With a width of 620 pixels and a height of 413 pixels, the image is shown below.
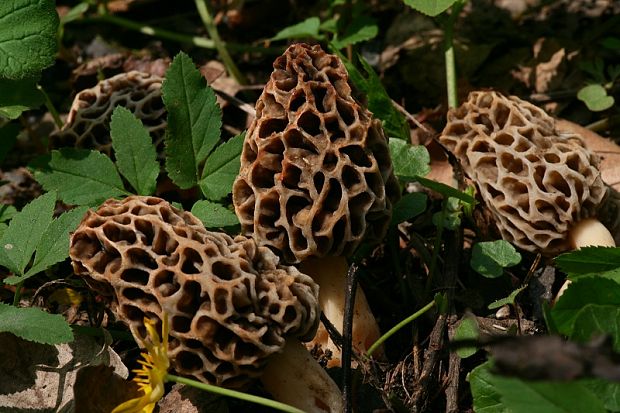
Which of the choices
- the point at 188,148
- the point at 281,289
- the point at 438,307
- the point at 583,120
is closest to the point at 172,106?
the point at 188,148

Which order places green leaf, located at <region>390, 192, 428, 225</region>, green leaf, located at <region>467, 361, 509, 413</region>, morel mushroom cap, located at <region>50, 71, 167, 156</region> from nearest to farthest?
green leaf, located at <region>467, 361, 509, 413</region>
green leaf, located at <region>390, 192, 428, 225</region>
morel mushroom cap, located at <region>50, 71, 167, 156</region>

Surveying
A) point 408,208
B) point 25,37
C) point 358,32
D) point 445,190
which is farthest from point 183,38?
point 445,190

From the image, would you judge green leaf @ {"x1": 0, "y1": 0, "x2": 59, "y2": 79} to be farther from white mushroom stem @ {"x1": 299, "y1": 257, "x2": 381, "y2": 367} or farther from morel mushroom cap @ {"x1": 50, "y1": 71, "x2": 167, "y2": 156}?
white mushroom stem @ {"x1": 299, "y1": 257, "x2": 381, "y2": 367}

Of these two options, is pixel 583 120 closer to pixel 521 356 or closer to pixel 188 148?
pixel 188 148

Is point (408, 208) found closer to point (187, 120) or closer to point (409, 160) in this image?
point (409, 160)

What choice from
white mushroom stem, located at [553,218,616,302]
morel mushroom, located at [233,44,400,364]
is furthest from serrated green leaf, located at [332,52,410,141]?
white mushroom stem, located at [553,218,616,302]
